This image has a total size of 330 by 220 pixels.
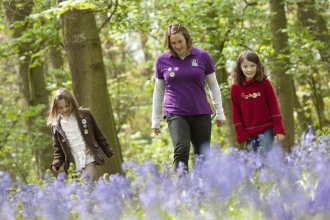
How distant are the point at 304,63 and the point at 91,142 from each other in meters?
7.23

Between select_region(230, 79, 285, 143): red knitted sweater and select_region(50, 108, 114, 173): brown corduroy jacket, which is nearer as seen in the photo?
select_region(50, 108, 114, 173): brown corduroy jacket

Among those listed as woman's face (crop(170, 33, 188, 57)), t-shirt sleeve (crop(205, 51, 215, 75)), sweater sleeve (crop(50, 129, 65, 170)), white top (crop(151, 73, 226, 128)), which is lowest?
sweater sleeve (crop(50, 129, 65, 170))

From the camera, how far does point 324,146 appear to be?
187 inches

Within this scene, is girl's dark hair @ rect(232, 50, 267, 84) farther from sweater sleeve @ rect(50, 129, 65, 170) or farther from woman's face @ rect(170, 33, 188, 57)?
sweater sleeve @ rect(50, 129, 65, 170)

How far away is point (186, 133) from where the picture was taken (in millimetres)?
5984

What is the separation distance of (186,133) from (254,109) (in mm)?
1017

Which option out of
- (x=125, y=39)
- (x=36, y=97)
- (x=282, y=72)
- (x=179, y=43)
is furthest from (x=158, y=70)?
(x=282, y=72)

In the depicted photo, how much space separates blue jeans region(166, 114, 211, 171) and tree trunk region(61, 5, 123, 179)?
7.47ft

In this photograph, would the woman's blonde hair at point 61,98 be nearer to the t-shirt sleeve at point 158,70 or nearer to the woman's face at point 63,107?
the woman's face at point 63,107

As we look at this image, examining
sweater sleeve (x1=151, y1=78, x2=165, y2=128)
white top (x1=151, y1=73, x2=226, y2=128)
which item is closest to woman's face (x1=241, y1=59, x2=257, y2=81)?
white top (x1=151, y1=73, x2=226, y2=128)

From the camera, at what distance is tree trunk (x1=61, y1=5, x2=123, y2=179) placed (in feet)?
26.2

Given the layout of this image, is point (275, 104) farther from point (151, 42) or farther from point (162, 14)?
point (151, 42)

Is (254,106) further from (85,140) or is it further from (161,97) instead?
(85,140)

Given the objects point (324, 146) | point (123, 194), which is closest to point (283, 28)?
point (324, 146)
